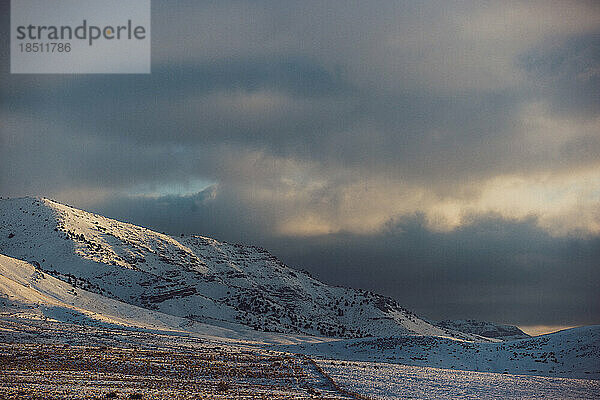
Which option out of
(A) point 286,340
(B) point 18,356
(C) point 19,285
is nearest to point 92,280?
(C) point 19,285

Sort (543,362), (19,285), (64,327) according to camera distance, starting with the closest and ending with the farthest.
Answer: (543,362)
(64,327)
(19,285)

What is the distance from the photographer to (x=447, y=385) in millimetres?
54219

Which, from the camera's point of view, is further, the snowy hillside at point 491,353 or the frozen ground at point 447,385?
the snowy hillside at point 491,353

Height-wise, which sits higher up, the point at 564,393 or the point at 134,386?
the point at 134,386

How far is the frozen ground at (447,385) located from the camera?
159 ft

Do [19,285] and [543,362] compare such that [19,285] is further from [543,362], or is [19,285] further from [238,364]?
[543,362]

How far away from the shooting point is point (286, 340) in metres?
128

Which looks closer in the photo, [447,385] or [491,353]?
[447,385]

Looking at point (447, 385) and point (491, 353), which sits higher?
point (447, 385)

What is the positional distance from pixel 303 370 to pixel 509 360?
146 ft

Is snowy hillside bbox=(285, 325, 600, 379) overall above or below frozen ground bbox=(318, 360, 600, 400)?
below

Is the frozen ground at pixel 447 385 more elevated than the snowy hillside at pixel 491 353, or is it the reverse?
the frozen ground at pixel 447 385

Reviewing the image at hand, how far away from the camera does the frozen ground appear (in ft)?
159

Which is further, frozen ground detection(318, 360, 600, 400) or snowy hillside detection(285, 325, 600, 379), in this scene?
snowy hillside detection(285, 325, 600, 379)
